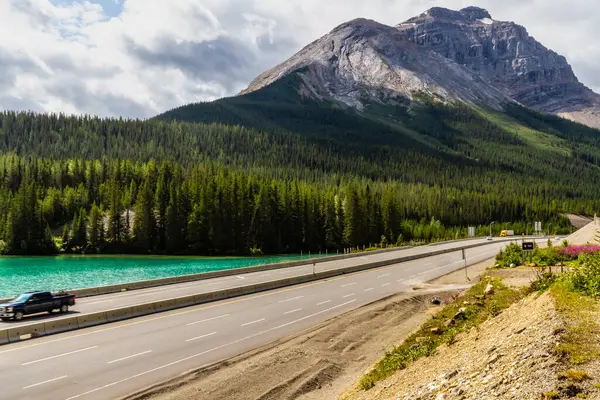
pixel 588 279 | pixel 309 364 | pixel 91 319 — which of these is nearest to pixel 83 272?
pixel 91 319

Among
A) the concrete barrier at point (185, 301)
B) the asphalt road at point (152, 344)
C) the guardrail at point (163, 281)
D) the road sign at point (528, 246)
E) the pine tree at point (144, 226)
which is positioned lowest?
the asphalt road at point (152, 344)

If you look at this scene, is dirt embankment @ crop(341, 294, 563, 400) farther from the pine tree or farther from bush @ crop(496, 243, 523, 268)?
the pine tree

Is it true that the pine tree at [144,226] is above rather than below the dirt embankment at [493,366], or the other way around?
above

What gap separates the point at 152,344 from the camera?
2394 centimetres

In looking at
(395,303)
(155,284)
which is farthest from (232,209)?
(395,303)

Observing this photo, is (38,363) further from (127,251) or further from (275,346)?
(127,251)

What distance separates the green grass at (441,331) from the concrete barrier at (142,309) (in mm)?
16782

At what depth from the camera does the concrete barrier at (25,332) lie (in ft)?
80.2

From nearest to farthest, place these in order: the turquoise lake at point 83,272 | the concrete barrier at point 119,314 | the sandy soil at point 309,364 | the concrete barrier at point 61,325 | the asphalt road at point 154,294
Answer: the sandy soil at point 309,364, the concrete barrier at point 61,325, the concrete barrier at point 119,314, the asphalt road at point 154,294, the turquoise lake at point 83,272

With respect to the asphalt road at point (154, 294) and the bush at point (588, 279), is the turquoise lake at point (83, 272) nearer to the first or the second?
the asphalt road at point (154, 294)

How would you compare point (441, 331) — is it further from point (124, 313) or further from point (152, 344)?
point (124, 313)

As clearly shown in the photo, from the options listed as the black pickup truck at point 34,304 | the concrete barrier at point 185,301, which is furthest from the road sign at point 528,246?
the black pickup truck at point 34,304

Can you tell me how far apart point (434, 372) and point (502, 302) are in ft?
47.5

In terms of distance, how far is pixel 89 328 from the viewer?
27.4 metres
